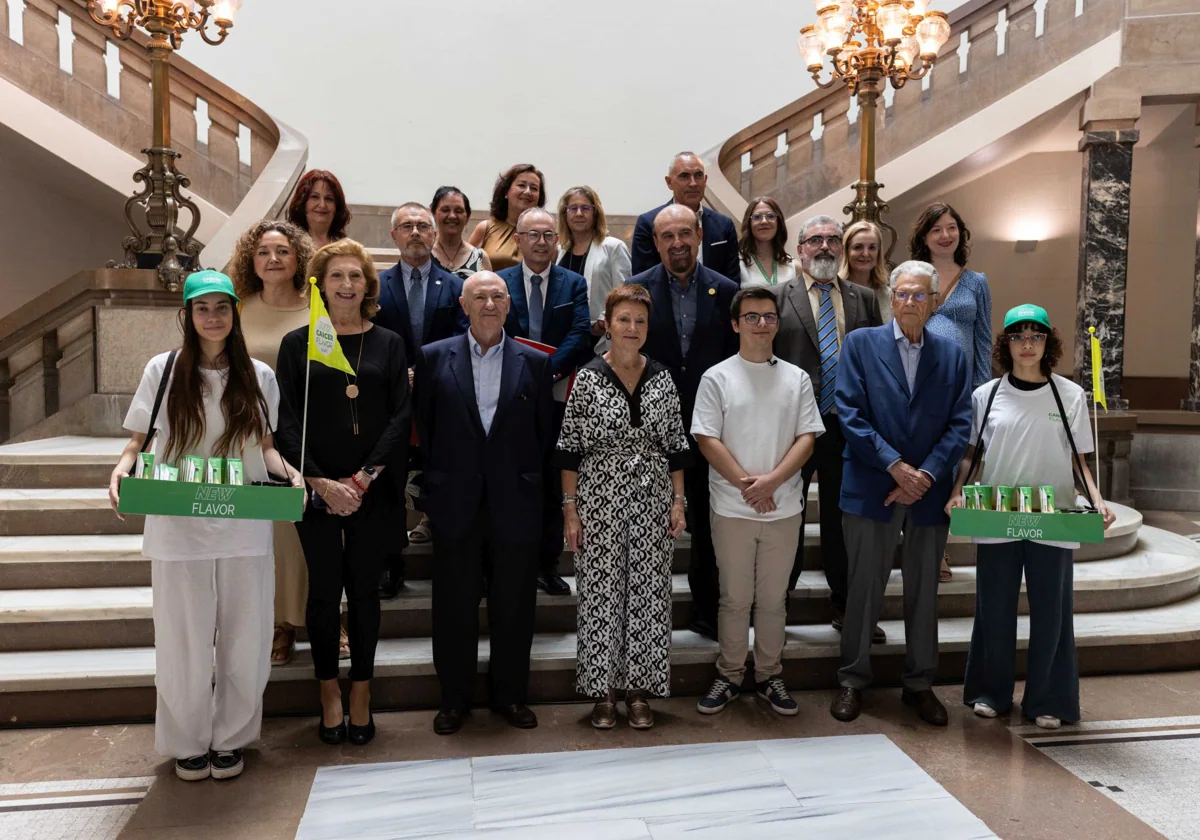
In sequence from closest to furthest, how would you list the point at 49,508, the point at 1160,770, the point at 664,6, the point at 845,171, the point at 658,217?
the point at 1160,770 < the point at 658,217 < the point at 49,508 < the point at 845,171 < the point at 664,6

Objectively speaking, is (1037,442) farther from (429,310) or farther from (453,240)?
(453,240)

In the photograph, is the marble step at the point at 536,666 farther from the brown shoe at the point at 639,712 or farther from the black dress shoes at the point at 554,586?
the brown shoe at the point at 639,712

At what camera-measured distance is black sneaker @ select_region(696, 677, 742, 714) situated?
3.83 metres

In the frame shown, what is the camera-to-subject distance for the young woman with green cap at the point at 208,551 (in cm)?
307

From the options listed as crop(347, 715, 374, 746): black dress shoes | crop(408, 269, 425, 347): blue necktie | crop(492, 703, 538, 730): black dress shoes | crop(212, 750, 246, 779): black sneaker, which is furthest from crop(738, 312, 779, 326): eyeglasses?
crop(212, 750, 246, 779): black sneaker

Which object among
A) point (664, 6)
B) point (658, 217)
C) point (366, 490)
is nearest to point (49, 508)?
point (366, 490)

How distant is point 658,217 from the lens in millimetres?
4035

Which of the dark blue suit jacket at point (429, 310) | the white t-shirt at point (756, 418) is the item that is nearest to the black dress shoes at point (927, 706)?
the white t-shirt at point (756, 418)

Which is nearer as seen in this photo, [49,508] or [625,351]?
[625,351]

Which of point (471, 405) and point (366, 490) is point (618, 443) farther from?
point (366, 490)

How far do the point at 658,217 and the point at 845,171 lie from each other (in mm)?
5943

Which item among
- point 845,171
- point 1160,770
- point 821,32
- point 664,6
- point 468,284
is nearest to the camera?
point 1160,770

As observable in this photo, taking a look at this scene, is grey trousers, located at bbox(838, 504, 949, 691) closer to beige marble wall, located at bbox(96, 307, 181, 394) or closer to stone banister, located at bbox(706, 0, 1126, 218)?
beige marble wall, located at bbox(96, 307, 181, 394)

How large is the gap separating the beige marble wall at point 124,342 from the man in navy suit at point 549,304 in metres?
3.22
